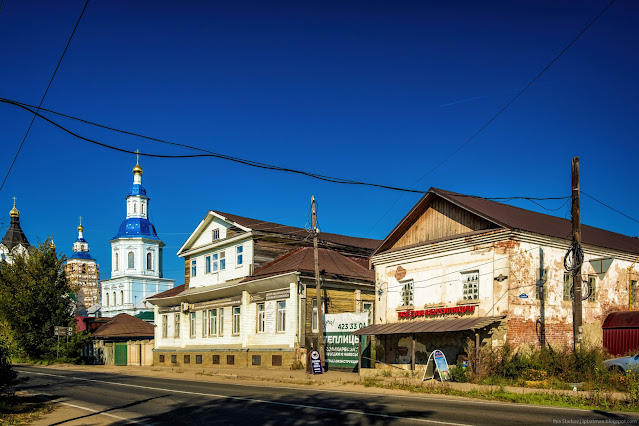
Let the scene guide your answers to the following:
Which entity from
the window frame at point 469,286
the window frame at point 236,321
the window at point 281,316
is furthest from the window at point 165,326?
the window frame at point 469,286

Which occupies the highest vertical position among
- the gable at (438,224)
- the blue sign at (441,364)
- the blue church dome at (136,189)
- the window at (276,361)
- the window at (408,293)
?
the blue church dome at (136,189)

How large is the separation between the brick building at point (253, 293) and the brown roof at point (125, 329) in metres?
9.67

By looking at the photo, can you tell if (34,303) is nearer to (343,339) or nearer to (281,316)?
(281,316)

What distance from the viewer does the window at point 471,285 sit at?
73.0 ft

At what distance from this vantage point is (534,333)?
70.2ft

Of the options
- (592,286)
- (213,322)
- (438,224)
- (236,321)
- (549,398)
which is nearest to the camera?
(549,398)

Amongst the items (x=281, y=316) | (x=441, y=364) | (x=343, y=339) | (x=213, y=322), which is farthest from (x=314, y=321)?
(x=441, y=364)

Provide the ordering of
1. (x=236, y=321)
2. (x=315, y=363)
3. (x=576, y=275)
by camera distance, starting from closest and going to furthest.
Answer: (x=576, y=275) < (x=315, y=363) < (x=236, y=321)

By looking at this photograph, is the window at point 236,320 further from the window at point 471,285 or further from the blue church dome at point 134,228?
the blue church dome at point 134,228

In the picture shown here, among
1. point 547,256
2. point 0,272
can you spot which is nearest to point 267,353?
point 547,256

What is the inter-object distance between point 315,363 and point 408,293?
5069mm

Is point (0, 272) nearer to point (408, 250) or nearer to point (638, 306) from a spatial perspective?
point (408, 250)

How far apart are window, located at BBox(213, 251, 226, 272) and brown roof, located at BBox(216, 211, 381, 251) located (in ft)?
8.46

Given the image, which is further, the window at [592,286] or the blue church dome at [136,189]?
the blue church dome at [136,189]
